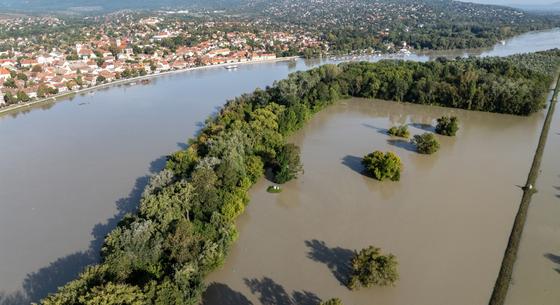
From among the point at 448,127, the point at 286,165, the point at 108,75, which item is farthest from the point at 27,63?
the point at 448,127

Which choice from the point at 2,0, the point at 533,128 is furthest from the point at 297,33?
the point at 2,0

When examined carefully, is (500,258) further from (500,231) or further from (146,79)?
(146,79)

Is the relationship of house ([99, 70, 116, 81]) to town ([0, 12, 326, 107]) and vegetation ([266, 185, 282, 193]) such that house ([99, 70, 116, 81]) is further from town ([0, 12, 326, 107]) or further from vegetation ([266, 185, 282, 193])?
vegetation ([266, 185, 282, 193])

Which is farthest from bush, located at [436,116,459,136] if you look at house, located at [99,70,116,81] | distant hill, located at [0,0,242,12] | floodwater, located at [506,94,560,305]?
distant hill, located at [0,0,242,12]

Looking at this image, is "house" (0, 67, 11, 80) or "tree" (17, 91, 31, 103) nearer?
"tree" (17, 91, 31, 103)

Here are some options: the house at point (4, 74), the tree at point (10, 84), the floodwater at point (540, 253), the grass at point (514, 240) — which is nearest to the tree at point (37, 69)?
the house at point (4, 74)

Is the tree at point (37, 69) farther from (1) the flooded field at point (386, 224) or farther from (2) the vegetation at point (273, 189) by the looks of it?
(2) the vegetation at point (273, 189)
